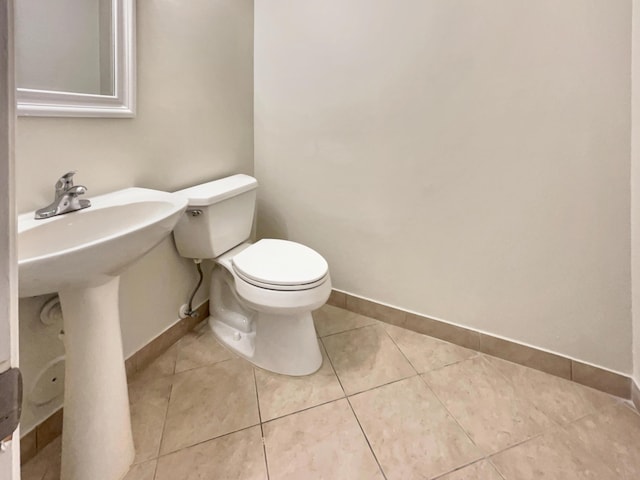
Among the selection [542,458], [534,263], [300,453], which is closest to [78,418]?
[300,453]

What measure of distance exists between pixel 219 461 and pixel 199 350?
607mm

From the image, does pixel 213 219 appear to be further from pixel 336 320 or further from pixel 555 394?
pixel 555 394

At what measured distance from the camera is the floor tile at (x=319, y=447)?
3.51 feet

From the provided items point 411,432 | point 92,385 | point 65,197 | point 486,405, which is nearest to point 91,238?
point 65,197

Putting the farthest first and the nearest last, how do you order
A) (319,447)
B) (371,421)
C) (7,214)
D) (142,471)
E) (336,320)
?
(336,320) → (371,421) → (319,447) → (142,471) → (7,214)

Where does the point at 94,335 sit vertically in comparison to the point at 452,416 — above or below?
above

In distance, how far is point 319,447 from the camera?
1154 mm

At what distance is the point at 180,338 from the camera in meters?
1.68

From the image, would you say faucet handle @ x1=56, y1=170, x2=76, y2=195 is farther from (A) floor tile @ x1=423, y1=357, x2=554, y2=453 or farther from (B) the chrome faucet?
(A) floor tile @ x1=423, y1=357, x2=554, y2=453

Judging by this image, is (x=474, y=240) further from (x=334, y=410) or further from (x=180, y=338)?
(x=180, y=338)

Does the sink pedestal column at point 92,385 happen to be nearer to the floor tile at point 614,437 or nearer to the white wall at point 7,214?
the white wall at point 7,214

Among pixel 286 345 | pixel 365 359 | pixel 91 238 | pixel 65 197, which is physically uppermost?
pixel 65 197

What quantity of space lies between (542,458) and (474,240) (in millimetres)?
837

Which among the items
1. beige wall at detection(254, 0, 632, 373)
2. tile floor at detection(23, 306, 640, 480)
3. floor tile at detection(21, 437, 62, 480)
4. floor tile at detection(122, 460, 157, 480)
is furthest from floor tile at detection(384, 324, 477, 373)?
floor tile at detection(21, 437, 62, 480)
